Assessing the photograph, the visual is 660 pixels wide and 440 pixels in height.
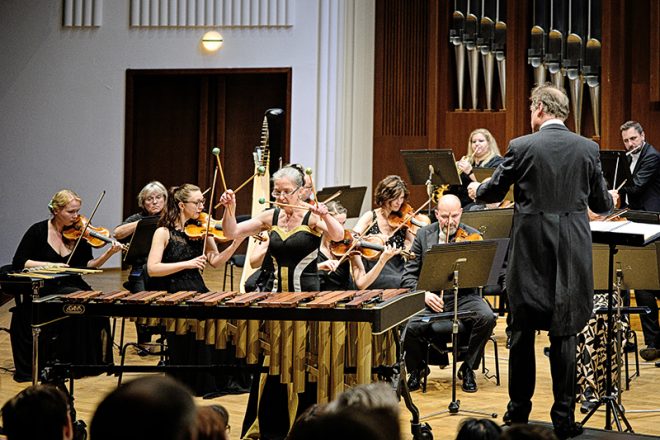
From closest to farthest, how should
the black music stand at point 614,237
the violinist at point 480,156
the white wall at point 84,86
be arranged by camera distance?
1. the black music stand at point 614,237
2. the violinist at point 480,156
3. the white wall at point 84,86

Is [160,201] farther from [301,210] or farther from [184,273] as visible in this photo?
[301,210]

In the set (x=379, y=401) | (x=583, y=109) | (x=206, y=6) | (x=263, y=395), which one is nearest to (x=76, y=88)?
(x=206, y=6)

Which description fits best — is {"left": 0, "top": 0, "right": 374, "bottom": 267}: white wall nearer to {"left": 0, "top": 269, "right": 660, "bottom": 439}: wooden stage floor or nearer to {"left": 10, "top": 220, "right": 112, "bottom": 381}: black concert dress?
{"left": 0, "top": 269, "right": 660, "bottom": 439}: wooden stage floor

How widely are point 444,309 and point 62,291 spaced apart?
2505 mm

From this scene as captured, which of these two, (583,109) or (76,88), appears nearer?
(583,109)

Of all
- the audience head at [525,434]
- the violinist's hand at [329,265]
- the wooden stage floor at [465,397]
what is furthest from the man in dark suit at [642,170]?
the audience head at [525,434]

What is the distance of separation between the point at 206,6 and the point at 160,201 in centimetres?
472

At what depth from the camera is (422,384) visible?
6254 millimetres

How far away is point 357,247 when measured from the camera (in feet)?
20.6

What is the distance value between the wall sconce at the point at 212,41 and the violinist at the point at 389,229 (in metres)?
5.33

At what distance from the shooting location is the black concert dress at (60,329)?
6453 millimetres

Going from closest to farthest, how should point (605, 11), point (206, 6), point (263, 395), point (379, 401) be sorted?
point (379, 401)
point (263, 395)
point (605, 11)
point (206, 6)

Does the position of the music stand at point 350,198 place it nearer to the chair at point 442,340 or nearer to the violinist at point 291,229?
the chair at point 442,340

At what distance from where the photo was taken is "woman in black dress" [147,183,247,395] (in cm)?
603
